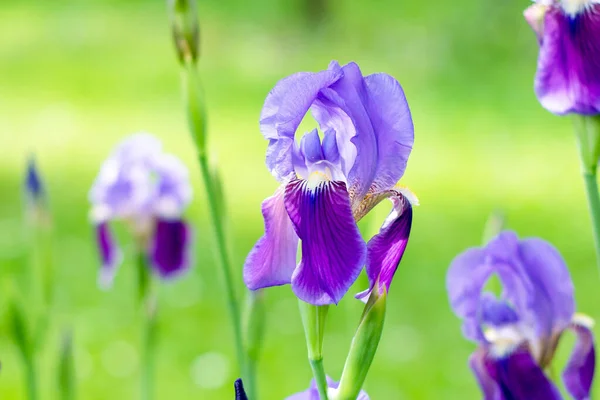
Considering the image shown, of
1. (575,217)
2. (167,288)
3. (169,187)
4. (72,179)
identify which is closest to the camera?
(169,187)

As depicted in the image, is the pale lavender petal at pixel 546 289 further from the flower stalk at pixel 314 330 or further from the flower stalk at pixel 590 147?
the flower stalk at pixel 314 330

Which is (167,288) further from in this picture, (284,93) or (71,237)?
(284,93)

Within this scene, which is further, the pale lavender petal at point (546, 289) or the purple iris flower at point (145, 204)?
the purple iris flower at point (145, 204)

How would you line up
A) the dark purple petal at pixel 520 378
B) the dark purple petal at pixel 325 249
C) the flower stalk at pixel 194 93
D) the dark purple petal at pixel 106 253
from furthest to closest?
the dark purple petal at pixel 106 253 → the flower stalk at pixel 194 93 → the dark purple petal at pixel 520 378 → the dark purple petal at pixel 325 249

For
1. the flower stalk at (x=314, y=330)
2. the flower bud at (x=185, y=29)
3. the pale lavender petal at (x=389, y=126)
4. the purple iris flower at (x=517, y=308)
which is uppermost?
the flower bud at (x=185, y=29)

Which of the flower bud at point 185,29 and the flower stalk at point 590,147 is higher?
the flower bud at point 185,29

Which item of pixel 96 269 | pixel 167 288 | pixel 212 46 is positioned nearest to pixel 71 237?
pixel 96 269

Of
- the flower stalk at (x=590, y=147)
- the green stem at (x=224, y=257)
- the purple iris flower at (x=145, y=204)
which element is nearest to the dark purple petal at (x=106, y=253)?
the purple iris flower at (x=145, y=204)
